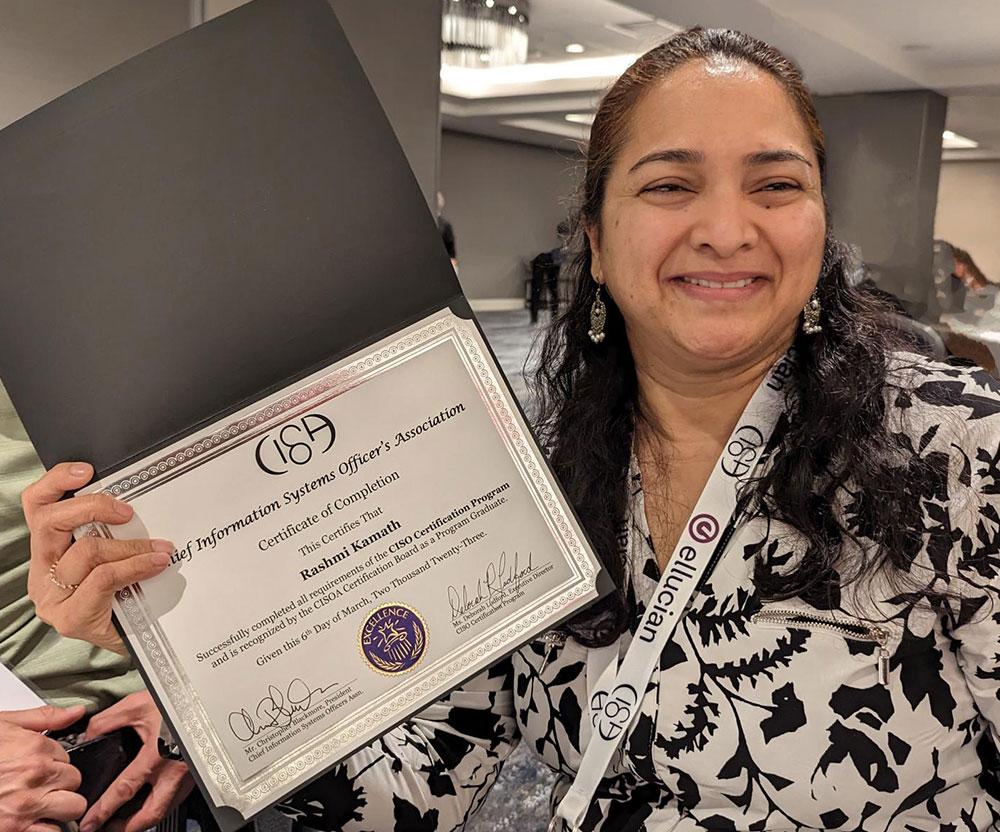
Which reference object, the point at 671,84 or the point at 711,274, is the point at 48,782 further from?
the point at 671,84

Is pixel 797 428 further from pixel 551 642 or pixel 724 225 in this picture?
pixel 551 642

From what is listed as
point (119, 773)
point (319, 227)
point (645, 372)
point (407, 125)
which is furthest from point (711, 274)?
point (407, 125)

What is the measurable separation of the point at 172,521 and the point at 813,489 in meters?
0.68

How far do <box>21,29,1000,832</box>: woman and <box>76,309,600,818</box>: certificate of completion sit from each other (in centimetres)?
29

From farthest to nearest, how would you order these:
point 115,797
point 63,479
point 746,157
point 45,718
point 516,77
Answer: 1. point 516,77
2. point 45,718
3. point 115,797
4. point 746,157
5. point 63,479

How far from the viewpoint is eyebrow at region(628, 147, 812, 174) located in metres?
0.90

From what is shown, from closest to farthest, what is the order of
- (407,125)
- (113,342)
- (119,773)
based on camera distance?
(113,342) < (119,773) < (407,125)

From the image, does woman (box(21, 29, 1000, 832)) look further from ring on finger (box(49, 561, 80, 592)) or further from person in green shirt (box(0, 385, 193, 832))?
ring on finger (box(49, 561, 80, 592))

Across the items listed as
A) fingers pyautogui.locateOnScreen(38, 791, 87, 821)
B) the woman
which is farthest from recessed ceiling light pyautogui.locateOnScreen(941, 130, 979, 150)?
fingers pyautogui.locateOnScreen(38, 791, 87, 821)

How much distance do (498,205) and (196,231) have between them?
171cm

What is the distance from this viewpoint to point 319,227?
708 millimetres

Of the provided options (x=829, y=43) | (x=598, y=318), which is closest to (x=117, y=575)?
(x=598, y=318)

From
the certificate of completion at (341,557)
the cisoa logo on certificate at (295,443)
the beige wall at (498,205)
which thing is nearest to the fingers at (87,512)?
the certificate of completion at (341,557)
